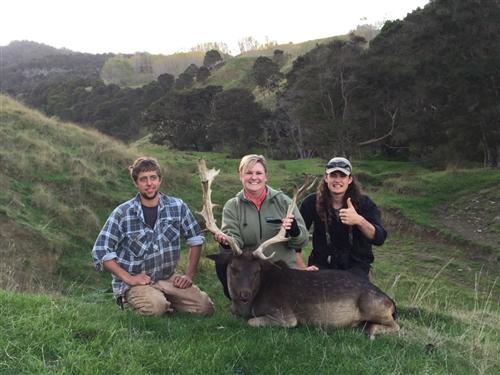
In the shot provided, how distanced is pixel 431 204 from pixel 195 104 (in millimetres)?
33907

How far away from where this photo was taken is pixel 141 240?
605cm

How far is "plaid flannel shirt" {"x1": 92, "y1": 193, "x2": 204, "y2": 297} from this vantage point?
5965 mm

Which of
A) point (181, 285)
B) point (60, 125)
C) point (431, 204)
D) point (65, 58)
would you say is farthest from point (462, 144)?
point (65, 58)

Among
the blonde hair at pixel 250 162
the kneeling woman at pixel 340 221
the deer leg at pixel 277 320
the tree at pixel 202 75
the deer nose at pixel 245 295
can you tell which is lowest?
the deer leg at pixel 277 320

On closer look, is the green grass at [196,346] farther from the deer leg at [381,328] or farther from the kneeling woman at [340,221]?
the kneeling woman at [340,221]

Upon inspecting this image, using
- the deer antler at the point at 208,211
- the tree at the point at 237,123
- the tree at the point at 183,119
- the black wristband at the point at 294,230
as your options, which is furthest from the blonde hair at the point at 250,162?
the tree at the point at 183,119

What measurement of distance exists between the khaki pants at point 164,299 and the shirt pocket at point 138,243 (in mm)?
388

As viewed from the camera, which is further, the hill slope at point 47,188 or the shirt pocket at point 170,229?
the hill slope at point 47,188

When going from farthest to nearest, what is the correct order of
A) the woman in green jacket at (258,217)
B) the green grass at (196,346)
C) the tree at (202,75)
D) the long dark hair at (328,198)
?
the tree at (202,75)
the long dark hair at (328,198)
the woman in green jacket at (258,217)
the green grass at (196,346)

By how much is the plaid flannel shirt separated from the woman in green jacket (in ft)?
1.62

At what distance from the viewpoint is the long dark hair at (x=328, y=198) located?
21.0 ft

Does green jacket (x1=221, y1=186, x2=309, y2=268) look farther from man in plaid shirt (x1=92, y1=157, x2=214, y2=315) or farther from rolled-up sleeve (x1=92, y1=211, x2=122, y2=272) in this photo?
rolled-up sleeve (x1=92, y1=211, x2=122, y2=272)

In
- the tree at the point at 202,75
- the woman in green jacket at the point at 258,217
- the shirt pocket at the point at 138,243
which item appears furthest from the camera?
Answer: the tree at the point at 202,75

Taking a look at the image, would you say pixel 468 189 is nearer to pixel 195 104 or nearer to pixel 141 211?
pixel 141 211
